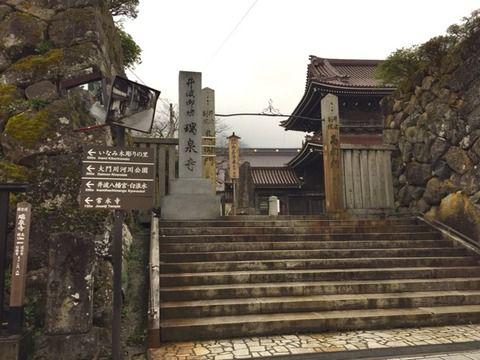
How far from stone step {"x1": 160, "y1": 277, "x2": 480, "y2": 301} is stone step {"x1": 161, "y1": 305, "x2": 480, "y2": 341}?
0.46 metres

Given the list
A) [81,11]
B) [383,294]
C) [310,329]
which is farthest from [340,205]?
[81,11]

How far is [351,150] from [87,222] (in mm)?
7546

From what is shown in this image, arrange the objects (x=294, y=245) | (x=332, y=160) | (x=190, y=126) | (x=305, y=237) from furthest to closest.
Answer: (x=332, y=160)
(x=190, y=126)
(x=305, y=237)
(x=294, y=245)

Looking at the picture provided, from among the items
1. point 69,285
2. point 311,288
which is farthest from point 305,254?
point 69,285

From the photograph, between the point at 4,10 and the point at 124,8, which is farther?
the point at 124,8

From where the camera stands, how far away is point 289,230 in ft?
24.3

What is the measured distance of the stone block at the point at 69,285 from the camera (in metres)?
3.71

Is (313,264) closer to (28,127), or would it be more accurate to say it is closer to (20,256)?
(20,256)

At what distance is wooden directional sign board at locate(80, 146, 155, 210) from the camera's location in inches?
142

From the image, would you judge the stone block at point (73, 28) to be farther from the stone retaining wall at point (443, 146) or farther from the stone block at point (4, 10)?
the stone retaining wall at point (443, 146)

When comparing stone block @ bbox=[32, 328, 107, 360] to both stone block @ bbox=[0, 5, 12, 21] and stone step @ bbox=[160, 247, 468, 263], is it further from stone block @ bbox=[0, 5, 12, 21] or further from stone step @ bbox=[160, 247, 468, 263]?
stone block @ bbox=[0, 5, 12, 21]

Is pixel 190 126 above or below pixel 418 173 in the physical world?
above

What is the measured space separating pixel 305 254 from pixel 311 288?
1.06 m

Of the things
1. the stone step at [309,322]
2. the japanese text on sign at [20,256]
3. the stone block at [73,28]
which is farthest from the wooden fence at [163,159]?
the japanese text on sign at [20,256]
